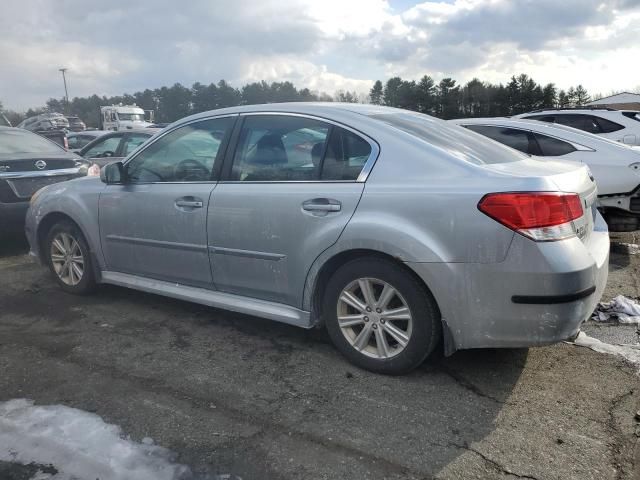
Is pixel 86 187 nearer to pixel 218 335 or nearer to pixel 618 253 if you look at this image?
pixel 218 335

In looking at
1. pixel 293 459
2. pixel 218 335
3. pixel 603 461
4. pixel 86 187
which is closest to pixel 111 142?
pixel 86 187

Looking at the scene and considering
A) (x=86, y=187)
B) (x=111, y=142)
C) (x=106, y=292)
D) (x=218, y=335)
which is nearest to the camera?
(x=218, y=335)

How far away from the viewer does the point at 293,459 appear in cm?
256

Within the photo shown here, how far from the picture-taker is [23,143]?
24.5 feet

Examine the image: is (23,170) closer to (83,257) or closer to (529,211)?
(83,257)

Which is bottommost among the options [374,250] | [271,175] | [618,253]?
[618,253]

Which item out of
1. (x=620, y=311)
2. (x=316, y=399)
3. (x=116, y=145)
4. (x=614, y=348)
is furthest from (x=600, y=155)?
(x=116, y=145)

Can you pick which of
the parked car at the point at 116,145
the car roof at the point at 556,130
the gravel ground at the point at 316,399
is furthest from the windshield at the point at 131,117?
the gravel ground at the point at 316,399

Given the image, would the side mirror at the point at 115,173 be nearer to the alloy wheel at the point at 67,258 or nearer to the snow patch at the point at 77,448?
the alloy wheel at the point at 67,258

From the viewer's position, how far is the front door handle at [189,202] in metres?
3.92

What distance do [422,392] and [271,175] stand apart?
65.9 inches

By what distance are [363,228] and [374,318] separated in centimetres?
55

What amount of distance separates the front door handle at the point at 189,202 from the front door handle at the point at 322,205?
35.6 inches

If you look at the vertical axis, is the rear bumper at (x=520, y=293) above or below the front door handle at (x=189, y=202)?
below
